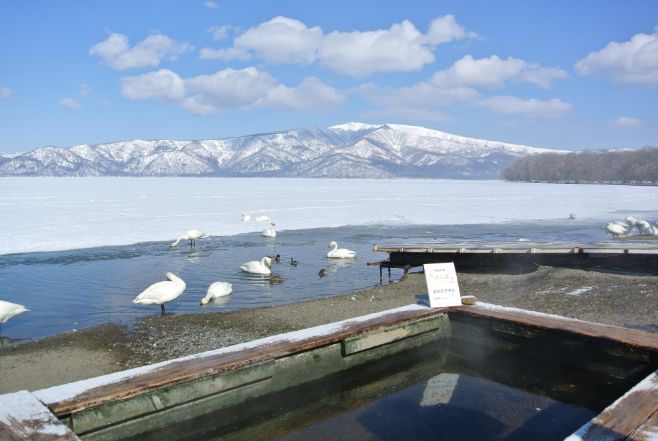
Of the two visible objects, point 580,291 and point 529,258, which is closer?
point 580,291

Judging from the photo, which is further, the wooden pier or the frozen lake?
the wooden pier

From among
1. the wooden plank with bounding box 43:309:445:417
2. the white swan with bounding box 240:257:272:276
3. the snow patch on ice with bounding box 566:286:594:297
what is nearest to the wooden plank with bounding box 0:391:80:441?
the wooden plank with bounding box 43:309:445:417

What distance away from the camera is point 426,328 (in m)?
7.34

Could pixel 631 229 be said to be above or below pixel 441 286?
below

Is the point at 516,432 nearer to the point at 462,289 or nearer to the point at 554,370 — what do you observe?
the point at 554,370

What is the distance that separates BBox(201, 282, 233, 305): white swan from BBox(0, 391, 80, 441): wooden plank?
Answer: 319 inches

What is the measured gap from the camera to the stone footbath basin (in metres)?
4.72

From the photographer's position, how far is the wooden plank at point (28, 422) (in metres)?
3.70

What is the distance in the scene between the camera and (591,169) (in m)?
136

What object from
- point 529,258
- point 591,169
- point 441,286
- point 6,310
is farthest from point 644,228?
point 591,169

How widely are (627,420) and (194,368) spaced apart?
3.61 metres

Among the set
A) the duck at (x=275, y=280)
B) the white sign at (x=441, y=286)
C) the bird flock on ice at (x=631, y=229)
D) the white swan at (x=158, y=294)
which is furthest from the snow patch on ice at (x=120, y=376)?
the bird flock on ice at (x=631, y=229)

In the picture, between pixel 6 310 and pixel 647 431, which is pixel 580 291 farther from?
pixel 6 310

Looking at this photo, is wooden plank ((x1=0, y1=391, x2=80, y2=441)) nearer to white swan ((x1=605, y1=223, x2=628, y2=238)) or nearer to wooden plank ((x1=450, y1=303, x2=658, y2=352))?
wooden plank ((x1=450, y1=303, x2=658, y2=352))
